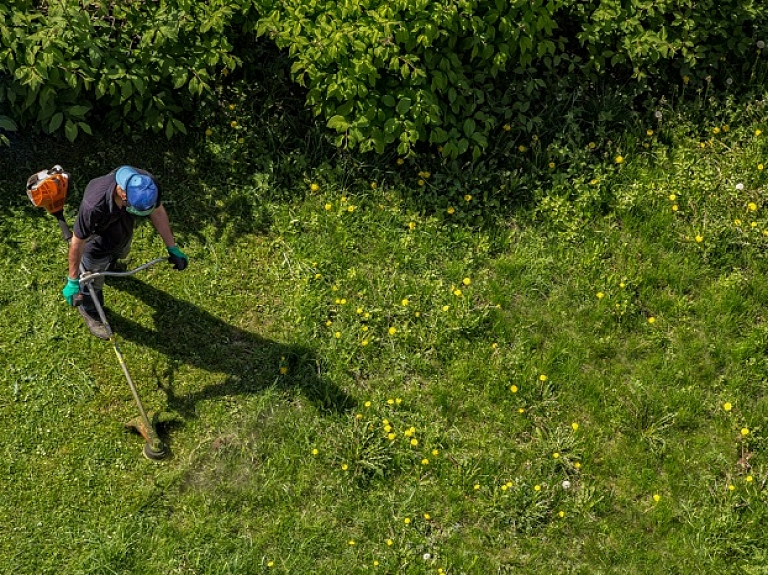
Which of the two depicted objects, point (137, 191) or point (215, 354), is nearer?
point (137, 191)

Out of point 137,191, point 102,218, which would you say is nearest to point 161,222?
point 102,218

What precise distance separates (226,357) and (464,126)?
2.23 meters

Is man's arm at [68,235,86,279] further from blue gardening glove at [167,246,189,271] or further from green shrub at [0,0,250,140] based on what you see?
green shrub at [0,0,250,140]

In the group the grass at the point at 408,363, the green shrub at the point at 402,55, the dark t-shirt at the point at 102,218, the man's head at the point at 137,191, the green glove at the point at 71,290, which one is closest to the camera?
the man's head at the point at 137,191

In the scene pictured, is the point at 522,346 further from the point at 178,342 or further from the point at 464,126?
the point at 178,342

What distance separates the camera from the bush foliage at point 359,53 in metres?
5.02

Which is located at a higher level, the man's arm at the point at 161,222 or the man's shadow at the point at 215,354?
the man's arm at the point at 161,222

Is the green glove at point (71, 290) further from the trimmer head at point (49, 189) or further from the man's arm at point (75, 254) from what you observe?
the trimmer head at point (49, 189)

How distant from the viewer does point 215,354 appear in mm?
5203

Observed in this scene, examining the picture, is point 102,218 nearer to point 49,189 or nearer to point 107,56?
point 49,189

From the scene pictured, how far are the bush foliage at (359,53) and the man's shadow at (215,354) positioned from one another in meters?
1.22

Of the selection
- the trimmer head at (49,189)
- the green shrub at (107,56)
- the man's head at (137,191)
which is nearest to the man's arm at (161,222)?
the man's head at (137,191)

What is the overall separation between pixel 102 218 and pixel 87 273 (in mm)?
393

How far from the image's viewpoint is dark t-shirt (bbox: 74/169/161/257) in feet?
14.7
